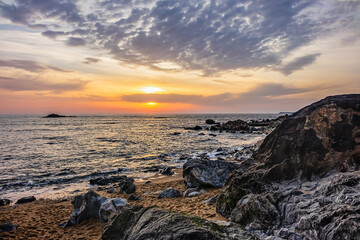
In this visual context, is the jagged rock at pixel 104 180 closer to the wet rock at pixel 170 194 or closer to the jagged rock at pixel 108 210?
the wet rock at pixel 170 194

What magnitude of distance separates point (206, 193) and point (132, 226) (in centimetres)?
666

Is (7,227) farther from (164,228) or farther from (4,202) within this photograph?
(164,228)

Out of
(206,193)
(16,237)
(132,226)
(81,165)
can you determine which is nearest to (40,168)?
(81,165)

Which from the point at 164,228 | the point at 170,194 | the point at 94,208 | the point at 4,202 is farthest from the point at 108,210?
the point at 4,202

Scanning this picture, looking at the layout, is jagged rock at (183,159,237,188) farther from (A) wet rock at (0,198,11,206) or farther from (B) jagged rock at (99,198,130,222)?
(A) wet rock at (0,198,11,206)

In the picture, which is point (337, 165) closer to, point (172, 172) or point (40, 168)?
point (172, 172)

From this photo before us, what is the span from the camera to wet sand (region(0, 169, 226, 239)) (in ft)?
25.0

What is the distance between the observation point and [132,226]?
455cm

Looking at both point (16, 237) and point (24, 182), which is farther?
point (24, 182)

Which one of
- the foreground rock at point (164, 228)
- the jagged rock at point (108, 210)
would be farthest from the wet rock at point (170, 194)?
the foreground rock at point (164, 228)

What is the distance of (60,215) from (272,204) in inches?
374

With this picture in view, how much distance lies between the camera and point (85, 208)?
8617mm

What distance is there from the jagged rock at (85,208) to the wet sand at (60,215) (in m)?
0.26

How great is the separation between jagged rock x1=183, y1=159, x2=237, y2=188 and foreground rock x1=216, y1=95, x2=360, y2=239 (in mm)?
4158
